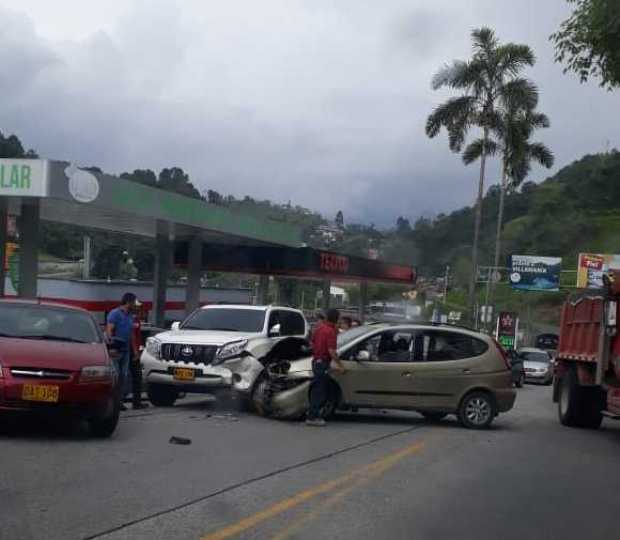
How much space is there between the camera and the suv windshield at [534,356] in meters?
42.4

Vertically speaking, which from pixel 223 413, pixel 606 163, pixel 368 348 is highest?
pixel 606 163

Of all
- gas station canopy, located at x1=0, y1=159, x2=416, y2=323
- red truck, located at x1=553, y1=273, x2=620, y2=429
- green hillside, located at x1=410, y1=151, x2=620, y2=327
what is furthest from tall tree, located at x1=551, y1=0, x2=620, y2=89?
green hillside, located at x1=410, y1=151, x2=620, y2=327

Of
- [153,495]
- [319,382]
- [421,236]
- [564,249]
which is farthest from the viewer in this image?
[564,249]

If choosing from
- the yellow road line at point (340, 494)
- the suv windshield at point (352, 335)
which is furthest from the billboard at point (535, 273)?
the yellow road line at point (340, 494)

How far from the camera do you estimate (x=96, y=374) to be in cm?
A: 1134

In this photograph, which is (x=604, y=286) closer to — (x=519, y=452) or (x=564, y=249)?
(x=519, y=452)

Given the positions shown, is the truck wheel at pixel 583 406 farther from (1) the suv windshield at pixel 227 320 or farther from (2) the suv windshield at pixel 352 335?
(1) the suv windshield at pixel 227 320

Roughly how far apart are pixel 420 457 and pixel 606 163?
276ft

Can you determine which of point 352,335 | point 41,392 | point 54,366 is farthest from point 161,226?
point 41,392

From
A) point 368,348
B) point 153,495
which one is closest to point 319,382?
point 368,348

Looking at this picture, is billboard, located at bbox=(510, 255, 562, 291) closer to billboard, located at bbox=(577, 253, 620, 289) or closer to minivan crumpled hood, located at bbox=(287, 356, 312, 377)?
billboard, located at bbox=(577, 253, 620, 289)

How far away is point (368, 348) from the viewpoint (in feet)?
50.8

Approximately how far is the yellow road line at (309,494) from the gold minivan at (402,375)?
2.42m

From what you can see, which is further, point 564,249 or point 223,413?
point 564,249
